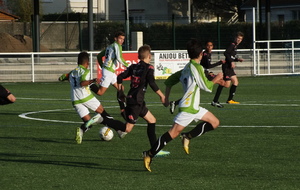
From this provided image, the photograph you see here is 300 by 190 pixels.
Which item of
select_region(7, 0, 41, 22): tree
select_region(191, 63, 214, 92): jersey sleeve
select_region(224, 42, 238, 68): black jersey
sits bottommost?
select_region(191, 63, 214, 92): jersey sleeve

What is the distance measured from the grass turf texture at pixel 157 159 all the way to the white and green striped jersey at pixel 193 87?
2.77 feet

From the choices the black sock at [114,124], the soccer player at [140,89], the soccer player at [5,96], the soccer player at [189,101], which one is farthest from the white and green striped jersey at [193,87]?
the soccer player at [5,96]

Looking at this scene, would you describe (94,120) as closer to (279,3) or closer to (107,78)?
(107,78)

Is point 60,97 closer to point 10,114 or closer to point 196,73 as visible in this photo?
point 10,114

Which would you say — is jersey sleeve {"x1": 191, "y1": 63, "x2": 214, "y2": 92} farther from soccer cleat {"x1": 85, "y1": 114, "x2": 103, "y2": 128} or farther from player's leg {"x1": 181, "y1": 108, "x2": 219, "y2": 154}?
soccer cleat {"x1": 85, "y1": 114, "x2": 103, "y2": 128}

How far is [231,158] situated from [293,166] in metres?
1.13

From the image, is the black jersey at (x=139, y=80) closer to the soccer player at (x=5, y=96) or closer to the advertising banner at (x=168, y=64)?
the soccer player at (x=5, y=96)

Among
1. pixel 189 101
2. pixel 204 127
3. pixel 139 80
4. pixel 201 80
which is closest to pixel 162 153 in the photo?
pixel 204 127

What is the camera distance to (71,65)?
116 ft

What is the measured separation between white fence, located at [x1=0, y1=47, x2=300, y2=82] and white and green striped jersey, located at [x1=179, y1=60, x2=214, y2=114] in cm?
2281

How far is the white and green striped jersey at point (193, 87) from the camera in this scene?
34.2ft

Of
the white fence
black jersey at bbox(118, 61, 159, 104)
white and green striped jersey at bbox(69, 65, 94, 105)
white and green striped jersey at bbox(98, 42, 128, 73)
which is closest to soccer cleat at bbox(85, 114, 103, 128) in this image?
white and green striped jersey at bbox(69, 65, 94, 105)

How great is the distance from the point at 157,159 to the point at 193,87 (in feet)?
4.96

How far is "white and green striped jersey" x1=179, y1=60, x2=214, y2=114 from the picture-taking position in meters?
10.4
